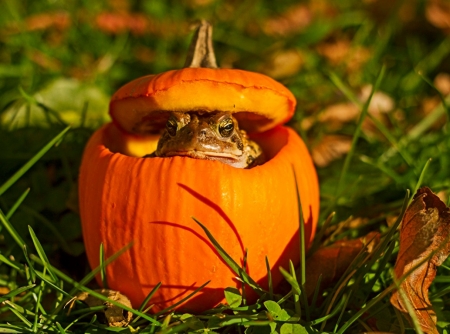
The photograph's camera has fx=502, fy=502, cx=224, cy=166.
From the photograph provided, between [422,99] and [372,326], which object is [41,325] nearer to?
[372,326]

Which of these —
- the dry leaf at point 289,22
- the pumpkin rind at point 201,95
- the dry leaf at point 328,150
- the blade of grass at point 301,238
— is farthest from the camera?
the dry leaf at point 289,22

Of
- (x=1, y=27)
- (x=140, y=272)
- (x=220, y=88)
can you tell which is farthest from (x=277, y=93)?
(x=1, y=27)

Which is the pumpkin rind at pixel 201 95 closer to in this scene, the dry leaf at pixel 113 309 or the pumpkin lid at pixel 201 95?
the pumpkin lid at pixel 201 95

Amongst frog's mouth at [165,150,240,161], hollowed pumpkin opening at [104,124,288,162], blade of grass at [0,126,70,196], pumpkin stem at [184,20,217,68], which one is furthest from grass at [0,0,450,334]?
pumpkin stem at [184,20,217,68]

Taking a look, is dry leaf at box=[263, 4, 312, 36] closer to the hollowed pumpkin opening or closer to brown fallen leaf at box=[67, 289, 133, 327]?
the hollowed pumpkin opening

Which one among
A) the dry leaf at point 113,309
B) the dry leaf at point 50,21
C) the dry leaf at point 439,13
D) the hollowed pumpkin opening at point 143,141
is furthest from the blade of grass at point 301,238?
the dry leaf at point 439,13

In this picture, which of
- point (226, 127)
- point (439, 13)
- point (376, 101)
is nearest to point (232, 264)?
point (226, 127)
